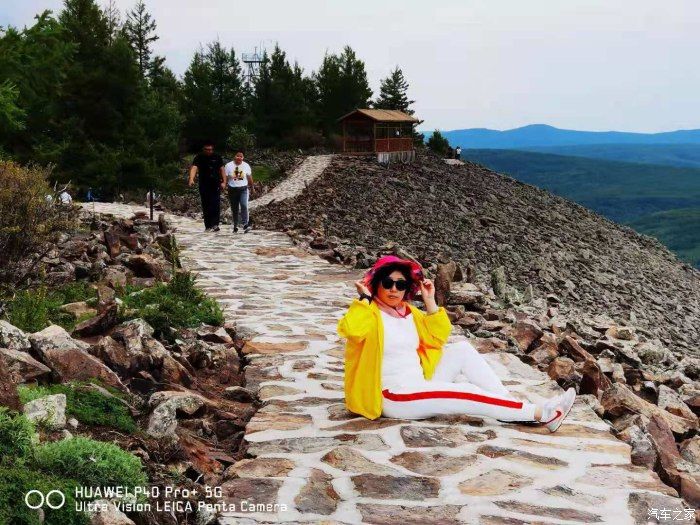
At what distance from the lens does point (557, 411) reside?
5516 millimetres

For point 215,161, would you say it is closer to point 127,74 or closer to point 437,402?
point 437,402

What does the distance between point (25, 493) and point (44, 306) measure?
4.70m

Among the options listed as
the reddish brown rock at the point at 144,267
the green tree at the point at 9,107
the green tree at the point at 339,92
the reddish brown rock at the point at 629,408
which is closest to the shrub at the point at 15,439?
the reddish brown rock at the point at 629,408

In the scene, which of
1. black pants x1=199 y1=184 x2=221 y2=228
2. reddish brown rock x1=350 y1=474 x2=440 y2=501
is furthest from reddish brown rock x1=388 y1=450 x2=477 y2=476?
black pants x1=199 y1=184 x2=221 y2=228

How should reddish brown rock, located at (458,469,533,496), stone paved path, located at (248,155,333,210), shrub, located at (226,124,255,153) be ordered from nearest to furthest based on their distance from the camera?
reddish brown rock, located at (458,469,533,496), stone paved path, located at (248,155,333,210), shrub, located at (226,124,255,153)

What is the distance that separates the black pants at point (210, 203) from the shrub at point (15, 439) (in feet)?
42.0

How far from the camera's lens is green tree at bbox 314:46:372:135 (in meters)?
57.1

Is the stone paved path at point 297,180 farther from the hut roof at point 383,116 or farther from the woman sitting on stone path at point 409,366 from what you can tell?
the woman sitting on stone path at point 409,366

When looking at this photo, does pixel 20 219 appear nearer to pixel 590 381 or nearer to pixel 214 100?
pixel 590 381

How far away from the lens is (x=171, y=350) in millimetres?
7180

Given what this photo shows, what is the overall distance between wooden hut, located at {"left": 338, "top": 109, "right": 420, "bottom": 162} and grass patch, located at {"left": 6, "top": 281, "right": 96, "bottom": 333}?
35259 millimetres

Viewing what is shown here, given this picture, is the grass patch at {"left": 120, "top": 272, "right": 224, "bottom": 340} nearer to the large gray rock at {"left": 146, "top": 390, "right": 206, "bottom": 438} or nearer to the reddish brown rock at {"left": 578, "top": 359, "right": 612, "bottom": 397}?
the large gray rock at {"left": 146, "top": 390, "right": 206, "bottom": 438}

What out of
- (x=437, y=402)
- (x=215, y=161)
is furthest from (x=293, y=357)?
(x=215, y=161)

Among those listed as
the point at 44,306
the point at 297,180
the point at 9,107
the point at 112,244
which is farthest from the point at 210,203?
the point at 297,180
